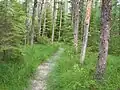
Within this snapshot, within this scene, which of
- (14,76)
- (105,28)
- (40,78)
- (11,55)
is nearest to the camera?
(105,28)

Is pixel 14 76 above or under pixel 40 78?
above

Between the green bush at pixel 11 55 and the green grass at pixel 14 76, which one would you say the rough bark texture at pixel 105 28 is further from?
the green bush at pixel 11 55

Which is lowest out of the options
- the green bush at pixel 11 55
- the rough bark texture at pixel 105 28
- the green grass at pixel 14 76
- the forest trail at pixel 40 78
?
the forest trail at pixel 40 78

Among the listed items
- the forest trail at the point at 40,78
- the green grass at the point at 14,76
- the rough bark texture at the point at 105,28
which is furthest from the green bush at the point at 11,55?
the rough bark texture at the point at 105,28

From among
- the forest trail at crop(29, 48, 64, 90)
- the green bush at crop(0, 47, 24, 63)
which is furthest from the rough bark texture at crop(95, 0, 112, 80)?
the green bush at crop(0, 47, 24, 63)

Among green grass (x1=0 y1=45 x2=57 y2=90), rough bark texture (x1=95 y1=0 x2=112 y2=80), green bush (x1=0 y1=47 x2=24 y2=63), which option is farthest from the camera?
green bush (x1=0 y1=47 x2=24 y2=63)

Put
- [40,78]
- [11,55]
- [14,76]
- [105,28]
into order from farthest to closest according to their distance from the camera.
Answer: [11,55], [40,78], [14,76], [105,28]

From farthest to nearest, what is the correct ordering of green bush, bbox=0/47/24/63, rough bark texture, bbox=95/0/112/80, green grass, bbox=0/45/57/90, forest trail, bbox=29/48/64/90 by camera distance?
green bush, bbox=0/47/24/63
forest trail, bbox=29/48/64/90
rough bark texture, bbox=95/0/112/80
green grass, bbox=0/45/57/90

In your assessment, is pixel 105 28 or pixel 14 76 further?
pixel 14 76

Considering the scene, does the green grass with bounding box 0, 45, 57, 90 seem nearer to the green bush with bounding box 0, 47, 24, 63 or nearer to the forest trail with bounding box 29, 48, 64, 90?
the forest trail with bounding box 29, 48, 64, 90

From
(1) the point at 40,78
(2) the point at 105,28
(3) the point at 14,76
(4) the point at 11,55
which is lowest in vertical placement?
(1) the point at 40,78

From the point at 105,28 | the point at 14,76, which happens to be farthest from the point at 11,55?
Answer: the point at 105,28

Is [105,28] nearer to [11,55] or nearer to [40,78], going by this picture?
[40,78]

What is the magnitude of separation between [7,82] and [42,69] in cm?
387
